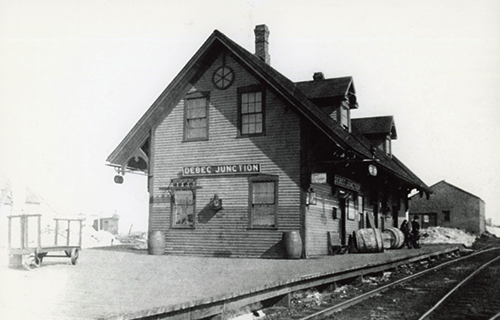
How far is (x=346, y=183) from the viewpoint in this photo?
1959 centimetres

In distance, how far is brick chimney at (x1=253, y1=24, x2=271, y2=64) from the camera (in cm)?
2117

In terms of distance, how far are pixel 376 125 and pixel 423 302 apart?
688 inches

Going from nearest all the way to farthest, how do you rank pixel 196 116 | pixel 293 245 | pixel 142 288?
1. pixel 142 288
2. pixel 293 245
3. pixel 196 116

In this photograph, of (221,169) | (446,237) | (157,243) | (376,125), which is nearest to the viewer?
(221,169)

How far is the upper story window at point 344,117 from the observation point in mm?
19562

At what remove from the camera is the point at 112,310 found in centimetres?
621

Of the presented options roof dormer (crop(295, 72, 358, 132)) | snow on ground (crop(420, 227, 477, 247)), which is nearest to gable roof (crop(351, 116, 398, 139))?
roof dormer (crop(295, 72, 358, 132))

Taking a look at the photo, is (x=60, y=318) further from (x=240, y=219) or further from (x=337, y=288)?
(x=240, y=219)

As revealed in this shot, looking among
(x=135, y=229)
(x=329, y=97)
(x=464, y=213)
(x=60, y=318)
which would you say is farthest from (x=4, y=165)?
(x=135, y=229)

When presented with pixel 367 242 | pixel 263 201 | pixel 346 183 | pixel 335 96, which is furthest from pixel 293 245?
pixel 335 96

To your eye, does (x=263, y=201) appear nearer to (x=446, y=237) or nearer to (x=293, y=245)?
(x=293, y=245)

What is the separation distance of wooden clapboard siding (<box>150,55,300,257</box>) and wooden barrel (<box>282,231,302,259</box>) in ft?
1.19

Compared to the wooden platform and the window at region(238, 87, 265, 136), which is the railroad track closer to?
the wooden platform

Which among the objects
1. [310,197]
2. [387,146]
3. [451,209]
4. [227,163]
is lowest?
[451,209]
